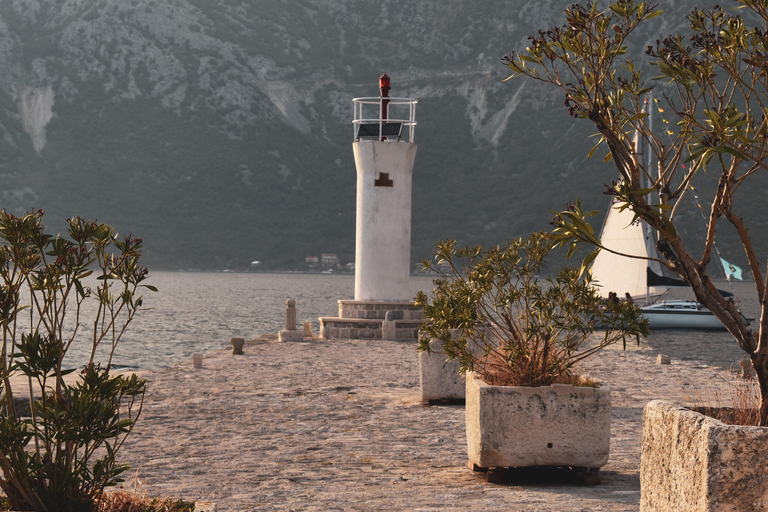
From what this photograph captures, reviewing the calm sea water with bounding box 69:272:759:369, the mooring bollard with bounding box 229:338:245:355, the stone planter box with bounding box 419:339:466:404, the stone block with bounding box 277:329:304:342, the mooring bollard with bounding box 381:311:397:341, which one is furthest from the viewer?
the calm sea water with bounding box 69:272:759:369

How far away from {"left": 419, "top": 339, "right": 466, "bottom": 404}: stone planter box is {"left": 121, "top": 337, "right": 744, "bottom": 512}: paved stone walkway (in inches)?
12.3

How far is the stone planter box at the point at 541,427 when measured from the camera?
709cm

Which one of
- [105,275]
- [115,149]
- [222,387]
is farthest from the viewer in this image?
[115,149]

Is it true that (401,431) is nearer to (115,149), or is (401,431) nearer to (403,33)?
(115,149)

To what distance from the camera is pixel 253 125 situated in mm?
160125

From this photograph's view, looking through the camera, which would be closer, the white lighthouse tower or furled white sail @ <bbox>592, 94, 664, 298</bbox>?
the white lighthouse tower

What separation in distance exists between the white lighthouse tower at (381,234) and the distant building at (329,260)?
417 feet

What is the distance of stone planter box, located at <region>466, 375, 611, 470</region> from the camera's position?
7.09 metres

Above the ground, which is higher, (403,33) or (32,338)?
(403,33)

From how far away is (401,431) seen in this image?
32.7 feet

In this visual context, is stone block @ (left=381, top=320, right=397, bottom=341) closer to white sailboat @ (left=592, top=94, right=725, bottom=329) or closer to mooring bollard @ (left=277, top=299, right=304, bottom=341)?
mooring bollard @ (left=277, top=299, right=304, bottom=341)

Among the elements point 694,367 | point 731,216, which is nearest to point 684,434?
point 731,216

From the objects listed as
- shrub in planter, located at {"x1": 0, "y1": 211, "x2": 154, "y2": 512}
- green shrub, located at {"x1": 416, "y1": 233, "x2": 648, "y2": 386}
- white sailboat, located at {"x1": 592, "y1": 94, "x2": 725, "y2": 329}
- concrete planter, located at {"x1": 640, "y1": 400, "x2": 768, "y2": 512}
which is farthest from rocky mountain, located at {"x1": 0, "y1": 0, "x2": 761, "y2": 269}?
shrub in planter, located at {"x1": 0, "y1": 211, "x2": 154, "y2": 512}

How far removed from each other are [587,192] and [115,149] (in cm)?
8414
